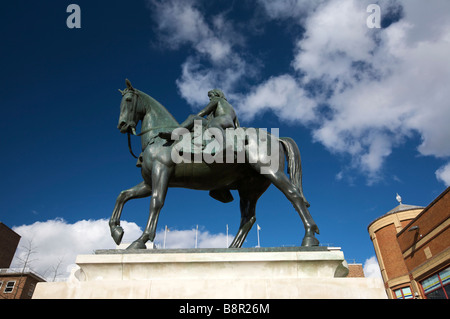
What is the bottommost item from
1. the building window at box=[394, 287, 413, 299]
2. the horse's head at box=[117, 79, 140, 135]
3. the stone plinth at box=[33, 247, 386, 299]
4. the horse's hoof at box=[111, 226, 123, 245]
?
the stone plinth at box=[33, 247, 386, 299]

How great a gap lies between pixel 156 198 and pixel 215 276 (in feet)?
5.50

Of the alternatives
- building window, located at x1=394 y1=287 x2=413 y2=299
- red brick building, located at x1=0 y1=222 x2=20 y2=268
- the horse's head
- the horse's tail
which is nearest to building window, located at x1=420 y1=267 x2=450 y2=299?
A: building window, located at x1=394 y1=287 x2=413 y2=299

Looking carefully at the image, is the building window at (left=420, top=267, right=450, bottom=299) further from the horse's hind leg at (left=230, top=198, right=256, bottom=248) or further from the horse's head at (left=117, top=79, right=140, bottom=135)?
the horse's head at (left=117, top=79, right=140, bottom=135)

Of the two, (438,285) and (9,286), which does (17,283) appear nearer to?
(9,286)

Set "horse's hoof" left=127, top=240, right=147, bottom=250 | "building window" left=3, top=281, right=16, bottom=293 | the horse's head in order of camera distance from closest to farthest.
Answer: "horse's hoof" left=127, top=240, right=147, bottom=250 → the horse's head → "building window" left=3, top=281, right=16, bottom=293

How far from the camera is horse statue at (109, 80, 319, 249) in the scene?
Answer: 4961 millimetres

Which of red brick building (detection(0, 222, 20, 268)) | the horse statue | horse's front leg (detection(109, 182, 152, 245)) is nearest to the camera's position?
the horse statue

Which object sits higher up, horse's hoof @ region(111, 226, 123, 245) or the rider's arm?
the rider's arm

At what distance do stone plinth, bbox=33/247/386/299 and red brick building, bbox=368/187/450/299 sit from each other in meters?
21.3

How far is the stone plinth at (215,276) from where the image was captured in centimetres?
364

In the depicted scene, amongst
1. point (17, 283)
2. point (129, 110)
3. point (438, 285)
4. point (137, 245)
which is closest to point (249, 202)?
point (137, 245)

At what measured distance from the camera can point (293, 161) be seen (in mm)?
5422

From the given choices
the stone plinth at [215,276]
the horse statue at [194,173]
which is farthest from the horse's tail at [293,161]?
the stone plinth at [215,276]

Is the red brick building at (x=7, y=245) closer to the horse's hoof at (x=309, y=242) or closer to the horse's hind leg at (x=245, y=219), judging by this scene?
the horse's hind leg at (x=245, y=219)
